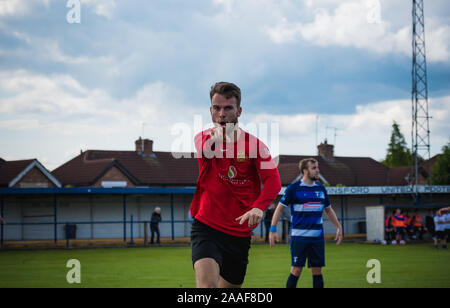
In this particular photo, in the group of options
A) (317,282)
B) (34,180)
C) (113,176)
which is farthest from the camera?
(113,176)

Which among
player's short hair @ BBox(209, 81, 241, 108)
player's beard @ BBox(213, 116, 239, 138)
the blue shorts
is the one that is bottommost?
the blue shorts

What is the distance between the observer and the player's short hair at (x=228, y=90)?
5461mm

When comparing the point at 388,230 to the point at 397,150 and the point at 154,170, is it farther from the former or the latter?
the point at 397,150

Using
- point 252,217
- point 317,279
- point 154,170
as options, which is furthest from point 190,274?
point 154,170

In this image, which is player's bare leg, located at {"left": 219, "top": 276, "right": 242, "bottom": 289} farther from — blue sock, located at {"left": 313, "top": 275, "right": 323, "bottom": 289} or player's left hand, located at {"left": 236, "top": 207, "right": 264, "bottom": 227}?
blue sock, located at {"left": 313, "top": 275, "right": 323, "bottom": 289}

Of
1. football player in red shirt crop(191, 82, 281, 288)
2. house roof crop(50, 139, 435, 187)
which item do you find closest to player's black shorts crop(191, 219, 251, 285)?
football player in red shirt crop(191, 82, 281, 288)

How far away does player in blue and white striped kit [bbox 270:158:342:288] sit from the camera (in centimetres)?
934

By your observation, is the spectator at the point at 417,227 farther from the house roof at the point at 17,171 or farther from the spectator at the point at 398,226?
the house roof at the point at 17,171

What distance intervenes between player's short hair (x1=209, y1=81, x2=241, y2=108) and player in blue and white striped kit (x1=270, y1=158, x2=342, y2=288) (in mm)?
4021

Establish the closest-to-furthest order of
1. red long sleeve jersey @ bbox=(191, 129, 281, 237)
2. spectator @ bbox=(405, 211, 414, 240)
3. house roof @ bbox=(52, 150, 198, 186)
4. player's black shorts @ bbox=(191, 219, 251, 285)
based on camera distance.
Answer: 1. player's black shorts @ bbox=(191, 219, 251, 285)
2. red long sleeve jersey @ bbox=(191, 129, 281, 237)
3. spectator @ bbox=(405, 211, 414, 240)
4. house roof @ bbox=(52, 150, 198, 186)

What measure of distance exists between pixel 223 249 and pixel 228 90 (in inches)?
60.0

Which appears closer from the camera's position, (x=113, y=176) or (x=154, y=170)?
(x=113, y=176)

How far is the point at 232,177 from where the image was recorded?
5574 millimetres
